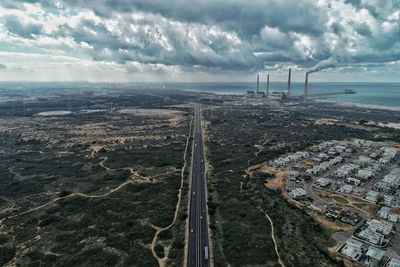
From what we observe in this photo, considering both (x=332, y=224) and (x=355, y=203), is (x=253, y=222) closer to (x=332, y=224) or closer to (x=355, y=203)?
(x=332, y=224)

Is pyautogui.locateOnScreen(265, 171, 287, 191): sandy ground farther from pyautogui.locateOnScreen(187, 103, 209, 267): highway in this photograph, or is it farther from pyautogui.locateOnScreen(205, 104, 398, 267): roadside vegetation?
pyautogui.locateOnScreen(187, 103, 209, 267): highway

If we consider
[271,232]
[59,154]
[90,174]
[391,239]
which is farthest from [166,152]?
[391,239]

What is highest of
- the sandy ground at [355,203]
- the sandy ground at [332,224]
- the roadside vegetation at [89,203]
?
the sandy ground at [355,203]

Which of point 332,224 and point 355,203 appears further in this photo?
point 355,203

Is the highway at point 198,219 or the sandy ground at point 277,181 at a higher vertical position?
the sandy ground at point 277,181

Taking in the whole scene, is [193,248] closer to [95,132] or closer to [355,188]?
[355,188]

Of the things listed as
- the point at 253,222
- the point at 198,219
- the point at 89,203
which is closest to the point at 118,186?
the point at 89,203

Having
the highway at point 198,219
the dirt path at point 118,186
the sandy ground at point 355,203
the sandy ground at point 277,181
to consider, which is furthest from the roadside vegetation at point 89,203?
the sandy ground at point 355,203

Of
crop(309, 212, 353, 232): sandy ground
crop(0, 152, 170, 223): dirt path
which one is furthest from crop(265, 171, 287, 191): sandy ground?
crop(0, 152, 170, 223): dirt path

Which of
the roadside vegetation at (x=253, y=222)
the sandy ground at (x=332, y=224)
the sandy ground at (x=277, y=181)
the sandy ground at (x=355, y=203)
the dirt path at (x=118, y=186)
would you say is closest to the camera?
the roadside vegetation at (x=253, y=222)

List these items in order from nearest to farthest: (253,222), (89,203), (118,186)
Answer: (253,222)
(89,203)
(118,186)

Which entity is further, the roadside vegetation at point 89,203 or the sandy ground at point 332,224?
the sandy ground at point 332,224

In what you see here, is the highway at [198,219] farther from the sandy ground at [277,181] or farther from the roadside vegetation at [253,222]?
the sandy ground at [277,181]
